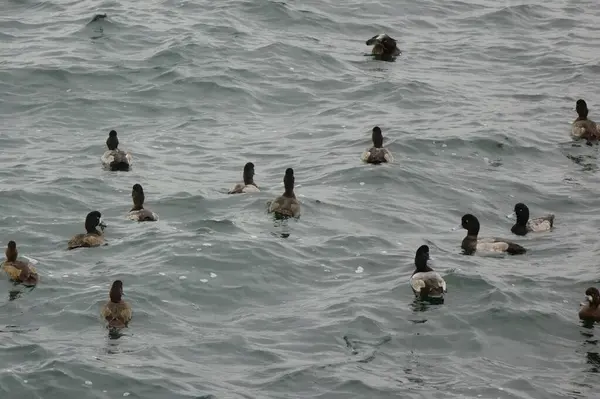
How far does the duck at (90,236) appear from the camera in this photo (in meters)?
25.6

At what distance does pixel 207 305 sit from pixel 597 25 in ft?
85.4

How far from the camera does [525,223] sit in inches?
1085

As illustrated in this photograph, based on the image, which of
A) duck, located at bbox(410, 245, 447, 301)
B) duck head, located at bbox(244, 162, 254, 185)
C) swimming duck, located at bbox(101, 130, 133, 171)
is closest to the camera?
duck, located at bbox(410, 245, 447, 301)

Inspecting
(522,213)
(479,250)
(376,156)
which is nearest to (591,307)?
(479,250)

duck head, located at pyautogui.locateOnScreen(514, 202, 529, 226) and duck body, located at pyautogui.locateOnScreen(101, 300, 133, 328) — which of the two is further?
duck head, located at pyautogui.locateOnScreen(514, 202, 529, 226)

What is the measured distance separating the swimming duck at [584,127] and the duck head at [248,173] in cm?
954

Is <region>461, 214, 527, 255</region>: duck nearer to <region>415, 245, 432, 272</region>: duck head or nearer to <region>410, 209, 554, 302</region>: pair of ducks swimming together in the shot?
<region>410, 209, 554, 302</region>: pair of ducks swimming together

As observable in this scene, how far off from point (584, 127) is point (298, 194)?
8826 millimetres

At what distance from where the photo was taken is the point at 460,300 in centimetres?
2369

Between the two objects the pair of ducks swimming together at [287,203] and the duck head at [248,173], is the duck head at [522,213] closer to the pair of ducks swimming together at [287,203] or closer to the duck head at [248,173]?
the pair of ducks swimming together at [287,203]

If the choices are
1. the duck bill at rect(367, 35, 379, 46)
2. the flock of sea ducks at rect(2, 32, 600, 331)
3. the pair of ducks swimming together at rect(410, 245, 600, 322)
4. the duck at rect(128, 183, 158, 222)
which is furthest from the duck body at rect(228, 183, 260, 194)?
the duck bill at rect(367, 35, 379, 46)

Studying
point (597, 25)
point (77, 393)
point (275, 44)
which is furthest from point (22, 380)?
point (597, 25)

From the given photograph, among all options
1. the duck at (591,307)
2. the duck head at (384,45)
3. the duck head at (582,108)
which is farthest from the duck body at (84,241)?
the duck head at (384,45)

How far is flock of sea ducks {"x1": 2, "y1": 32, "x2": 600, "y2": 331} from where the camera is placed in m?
22.9
